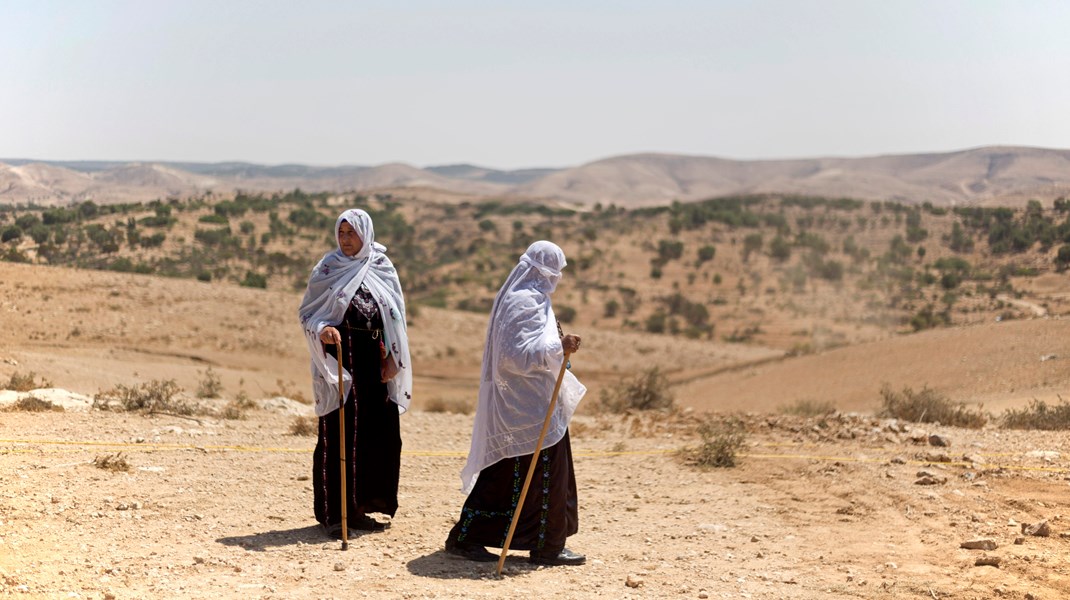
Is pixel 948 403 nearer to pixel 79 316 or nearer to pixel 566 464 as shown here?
pixel 566 464

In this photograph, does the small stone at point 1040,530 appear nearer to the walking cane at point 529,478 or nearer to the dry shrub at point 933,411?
the walking cane at point 529,478

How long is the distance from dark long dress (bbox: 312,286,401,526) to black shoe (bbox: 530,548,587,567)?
118 cm

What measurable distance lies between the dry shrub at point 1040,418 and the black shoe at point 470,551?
7226mm

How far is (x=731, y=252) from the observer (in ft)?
145

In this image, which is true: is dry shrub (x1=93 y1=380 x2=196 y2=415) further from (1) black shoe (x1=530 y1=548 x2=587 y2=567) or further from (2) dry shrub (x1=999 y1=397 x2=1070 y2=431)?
(2) dry shrub (x1=999 y1=397 x2=1070 y2=431)

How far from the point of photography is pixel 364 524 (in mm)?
6727

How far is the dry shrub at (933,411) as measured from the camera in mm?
11297

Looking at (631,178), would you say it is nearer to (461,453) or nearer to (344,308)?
(461,453)

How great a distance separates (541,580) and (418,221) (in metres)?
50.8

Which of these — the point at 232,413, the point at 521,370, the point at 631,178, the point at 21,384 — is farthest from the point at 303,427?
the point at 631,178

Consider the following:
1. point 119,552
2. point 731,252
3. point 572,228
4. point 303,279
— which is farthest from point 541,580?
point 572,228

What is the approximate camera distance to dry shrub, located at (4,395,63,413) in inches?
392

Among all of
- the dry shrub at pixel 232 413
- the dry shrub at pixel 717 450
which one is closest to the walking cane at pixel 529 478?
the dry shrub at pixel 717 450

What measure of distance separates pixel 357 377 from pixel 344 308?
476mm
